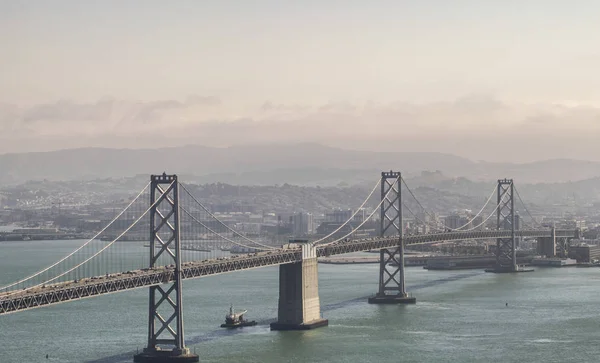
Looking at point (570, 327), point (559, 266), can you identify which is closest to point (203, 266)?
point (570, 327)

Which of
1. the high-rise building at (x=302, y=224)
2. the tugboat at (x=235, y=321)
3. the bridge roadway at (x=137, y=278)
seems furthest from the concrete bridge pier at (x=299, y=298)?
the high-rise building at (x=302, y=224)

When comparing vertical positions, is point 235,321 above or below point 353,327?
above

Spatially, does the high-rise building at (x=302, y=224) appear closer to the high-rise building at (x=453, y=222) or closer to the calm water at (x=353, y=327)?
the high-rise building at (x=453, y=222)

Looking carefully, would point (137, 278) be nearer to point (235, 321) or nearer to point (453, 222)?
point (235, 321)

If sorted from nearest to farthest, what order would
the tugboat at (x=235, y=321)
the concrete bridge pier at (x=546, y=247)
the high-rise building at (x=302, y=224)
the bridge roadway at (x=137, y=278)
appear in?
1. the bridge roadway at (x=137, y=278)
2. the tugboat at (x=235, y=321)
3. the concrete bridge pier at (x=546, y=247)
4. the high-rise building at (x=302, y=224)

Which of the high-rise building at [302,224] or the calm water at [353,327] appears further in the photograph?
the high-rise building at [302,224]

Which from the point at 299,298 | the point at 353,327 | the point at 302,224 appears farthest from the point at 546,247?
the point at 302,224

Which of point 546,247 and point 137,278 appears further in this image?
point 546,247

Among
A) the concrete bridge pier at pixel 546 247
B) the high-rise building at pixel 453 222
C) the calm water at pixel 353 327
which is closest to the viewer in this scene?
the calm water at pixel 353 327
